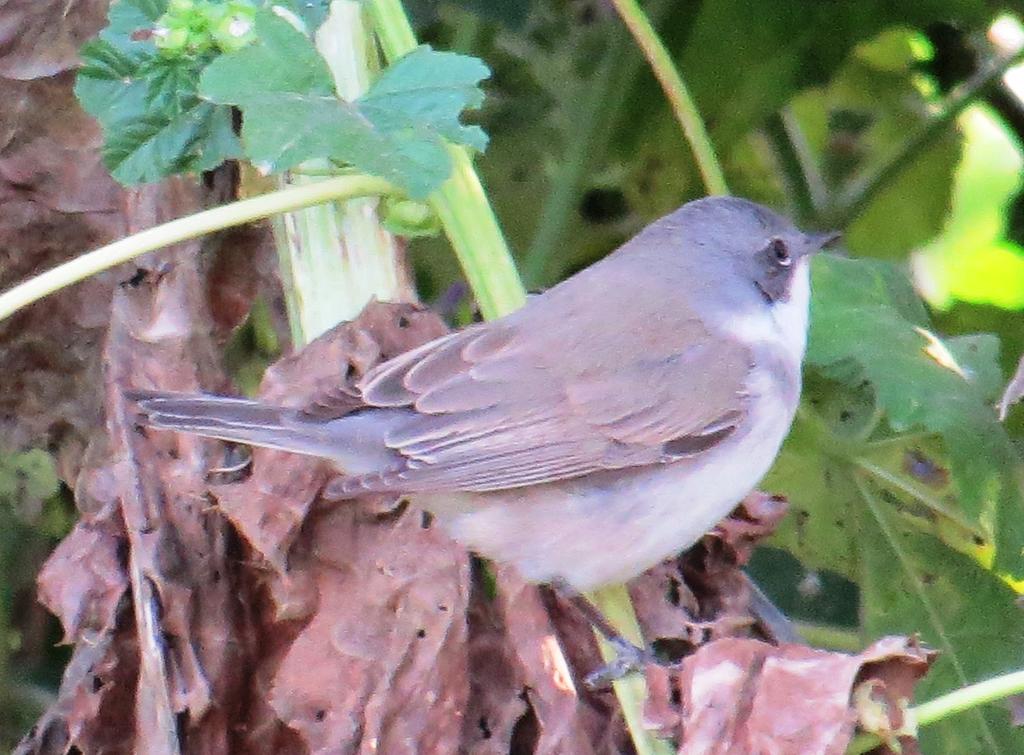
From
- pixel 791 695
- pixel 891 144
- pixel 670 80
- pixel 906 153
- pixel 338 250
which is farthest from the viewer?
pixel 891 144

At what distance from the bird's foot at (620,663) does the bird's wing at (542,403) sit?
381 mm

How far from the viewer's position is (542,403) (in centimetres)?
280

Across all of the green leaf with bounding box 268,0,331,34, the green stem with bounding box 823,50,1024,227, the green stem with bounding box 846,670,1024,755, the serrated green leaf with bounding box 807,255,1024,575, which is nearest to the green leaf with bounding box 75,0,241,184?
the green leaf with bounding box 268,0,331,34

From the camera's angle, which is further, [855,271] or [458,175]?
[855,271]

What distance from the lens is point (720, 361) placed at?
297 centimetres

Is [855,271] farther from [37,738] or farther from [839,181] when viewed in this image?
[37,738]

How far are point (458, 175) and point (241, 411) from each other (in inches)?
21.6

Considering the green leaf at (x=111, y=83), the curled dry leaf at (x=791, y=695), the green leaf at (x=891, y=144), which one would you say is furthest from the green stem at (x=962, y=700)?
the green leaf at (x=891, y=144)

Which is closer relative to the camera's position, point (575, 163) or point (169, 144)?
point (169, 144)

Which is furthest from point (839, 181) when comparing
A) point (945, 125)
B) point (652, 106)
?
point (652, 106)

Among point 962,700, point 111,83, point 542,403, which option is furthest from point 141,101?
point 962,700

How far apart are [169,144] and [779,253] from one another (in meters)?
1.33

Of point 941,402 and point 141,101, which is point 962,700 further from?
point 141,101

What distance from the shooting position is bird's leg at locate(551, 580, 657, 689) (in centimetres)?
237
